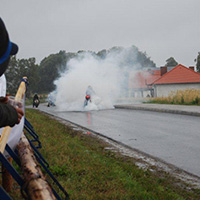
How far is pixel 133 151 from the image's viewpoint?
706 cm

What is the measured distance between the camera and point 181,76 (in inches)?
1813

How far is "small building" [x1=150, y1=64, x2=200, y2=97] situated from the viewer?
147 ft

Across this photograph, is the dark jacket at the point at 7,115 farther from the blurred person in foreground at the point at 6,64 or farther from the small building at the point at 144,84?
the small building at the point at 144,84

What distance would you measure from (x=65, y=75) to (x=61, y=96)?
1.83 meters

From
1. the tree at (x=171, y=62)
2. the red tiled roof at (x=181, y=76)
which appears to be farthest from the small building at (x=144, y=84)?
the tree at (x=171, y=62)

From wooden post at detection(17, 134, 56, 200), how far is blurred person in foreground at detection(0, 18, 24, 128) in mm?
789

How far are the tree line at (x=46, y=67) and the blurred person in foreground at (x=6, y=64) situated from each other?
2.06ft

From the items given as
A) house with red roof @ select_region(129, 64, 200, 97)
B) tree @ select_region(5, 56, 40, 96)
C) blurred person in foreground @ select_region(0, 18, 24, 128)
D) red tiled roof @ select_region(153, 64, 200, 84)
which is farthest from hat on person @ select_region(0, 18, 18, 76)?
tree @ select_region(5, 56, 40, 96)

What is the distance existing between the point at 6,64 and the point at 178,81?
4556 cm

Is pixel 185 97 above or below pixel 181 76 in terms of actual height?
below

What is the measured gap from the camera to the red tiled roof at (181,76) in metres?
44.7

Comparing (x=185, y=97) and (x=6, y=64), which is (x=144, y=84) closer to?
(x=185, y=97)

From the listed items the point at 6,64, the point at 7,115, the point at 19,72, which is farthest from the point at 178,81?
the point at 6,64

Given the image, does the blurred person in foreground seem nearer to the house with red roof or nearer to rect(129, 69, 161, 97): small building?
the house with red roof
